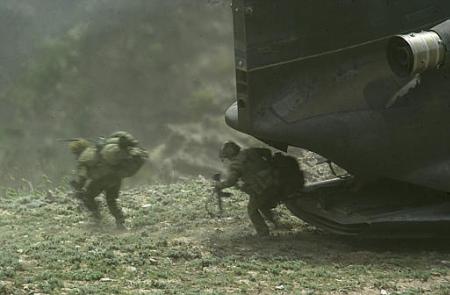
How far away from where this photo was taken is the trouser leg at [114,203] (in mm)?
11445

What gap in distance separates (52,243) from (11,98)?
25.1ft

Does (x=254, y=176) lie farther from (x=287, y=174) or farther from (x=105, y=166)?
(x=105, y=166)

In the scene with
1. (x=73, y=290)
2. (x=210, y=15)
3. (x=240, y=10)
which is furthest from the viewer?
(x=210, y=15)

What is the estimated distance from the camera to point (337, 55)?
1061 centimetres

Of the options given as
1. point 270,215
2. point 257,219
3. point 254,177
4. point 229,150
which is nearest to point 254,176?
point 254,177

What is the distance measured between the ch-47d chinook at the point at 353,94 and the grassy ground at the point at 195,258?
19.2 inches

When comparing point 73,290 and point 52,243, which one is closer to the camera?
point 73,290

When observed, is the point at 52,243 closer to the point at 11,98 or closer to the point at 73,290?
the point at 73,290

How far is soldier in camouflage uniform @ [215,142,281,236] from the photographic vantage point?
10938 millimetres

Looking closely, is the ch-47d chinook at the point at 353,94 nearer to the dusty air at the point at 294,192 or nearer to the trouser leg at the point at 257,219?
the dusty air at the point at 294,192

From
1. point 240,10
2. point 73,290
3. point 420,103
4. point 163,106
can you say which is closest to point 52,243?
point 73,290

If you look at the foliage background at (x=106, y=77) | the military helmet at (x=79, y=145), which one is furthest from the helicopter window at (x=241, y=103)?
the foliage background at (x=106, y=77)

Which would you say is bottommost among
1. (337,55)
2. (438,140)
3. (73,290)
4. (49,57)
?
(73,290)

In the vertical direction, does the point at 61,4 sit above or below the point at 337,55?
above
